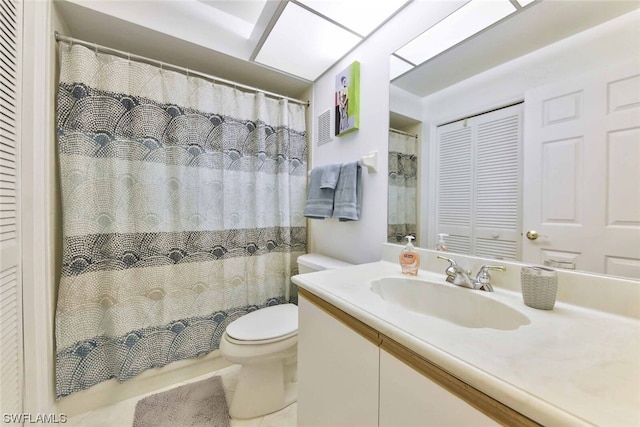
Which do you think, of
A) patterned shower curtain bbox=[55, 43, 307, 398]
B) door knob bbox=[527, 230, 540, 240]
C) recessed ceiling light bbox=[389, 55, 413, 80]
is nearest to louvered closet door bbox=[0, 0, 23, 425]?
patterned shower curtain bbox=[55, 43, 307, 398]

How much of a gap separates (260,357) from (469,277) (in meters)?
0.98

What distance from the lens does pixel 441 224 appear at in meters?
1.04

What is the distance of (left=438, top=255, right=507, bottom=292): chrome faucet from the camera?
78 cm

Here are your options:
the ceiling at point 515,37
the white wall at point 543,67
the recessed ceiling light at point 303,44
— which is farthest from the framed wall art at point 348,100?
the white wall at point 543,67

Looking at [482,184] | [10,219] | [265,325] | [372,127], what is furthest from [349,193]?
[10,219]

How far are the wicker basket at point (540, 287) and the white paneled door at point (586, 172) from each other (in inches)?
5.7

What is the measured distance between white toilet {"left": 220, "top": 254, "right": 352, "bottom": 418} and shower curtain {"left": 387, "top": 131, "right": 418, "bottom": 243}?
2.44 feet

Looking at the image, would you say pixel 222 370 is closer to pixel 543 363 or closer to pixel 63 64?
pixel 543 363

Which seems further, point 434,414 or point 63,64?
point 63,64

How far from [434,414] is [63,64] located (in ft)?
6.44

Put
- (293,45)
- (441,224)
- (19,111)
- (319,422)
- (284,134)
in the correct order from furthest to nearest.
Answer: (284,134) → (293,45) → (441,224) → (19,111) → (319,422)

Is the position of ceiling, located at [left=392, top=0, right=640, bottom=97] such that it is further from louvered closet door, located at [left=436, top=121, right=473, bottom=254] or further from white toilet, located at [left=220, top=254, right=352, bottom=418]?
white toilet, located at [left=220, top=254, right=352, bottom=418]

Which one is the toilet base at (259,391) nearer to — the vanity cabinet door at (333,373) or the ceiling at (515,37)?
the vanity cabinet door at (333,373)

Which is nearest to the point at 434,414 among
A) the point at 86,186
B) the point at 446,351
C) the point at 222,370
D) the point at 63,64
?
the point at 446,351
